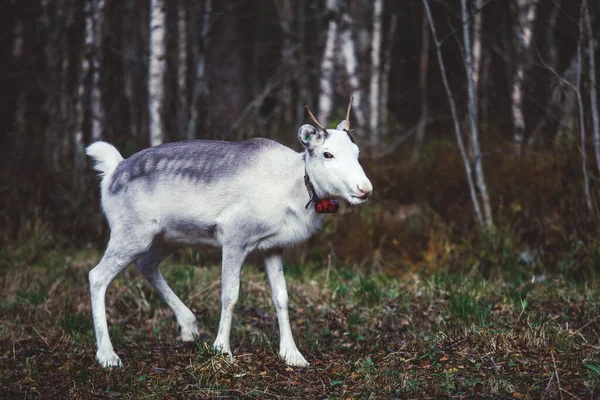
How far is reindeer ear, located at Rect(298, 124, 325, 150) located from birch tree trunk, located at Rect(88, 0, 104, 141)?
505 centimetres

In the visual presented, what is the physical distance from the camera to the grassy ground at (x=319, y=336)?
3.94 metres

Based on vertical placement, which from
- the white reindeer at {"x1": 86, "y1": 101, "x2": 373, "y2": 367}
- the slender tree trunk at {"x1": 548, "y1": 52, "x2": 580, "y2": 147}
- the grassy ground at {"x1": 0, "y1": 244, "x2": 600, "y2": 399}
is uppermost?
the slender tree trunk at {"x1": 548, "y1": 52, "x2": 580, "y2": 147}

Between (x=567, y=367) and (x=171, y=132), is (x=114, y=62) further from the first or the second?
(x=567, y=367)

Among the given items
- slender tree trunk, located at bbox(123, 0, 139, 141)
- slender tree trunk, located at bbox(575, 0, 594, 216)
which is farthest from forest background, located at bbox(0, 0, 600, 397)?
slender tree trunk, located at bbox(123, 0, 139, 141)

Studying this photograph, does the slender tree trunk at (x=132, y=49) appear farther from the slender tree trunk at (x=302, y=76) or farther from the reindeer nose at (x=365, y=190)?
the reindeer nose at (x=365, y=190)

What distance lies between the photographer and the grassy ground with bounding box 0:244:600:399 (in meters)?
3.94

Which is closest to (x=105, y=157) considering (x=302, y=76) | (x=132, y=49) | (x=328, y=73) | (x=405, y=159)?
(x=405, y=159)

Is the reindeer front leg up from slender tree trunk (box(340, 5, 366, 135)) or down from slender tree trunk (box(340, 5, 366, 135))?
down

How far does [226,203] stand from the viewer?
473cm

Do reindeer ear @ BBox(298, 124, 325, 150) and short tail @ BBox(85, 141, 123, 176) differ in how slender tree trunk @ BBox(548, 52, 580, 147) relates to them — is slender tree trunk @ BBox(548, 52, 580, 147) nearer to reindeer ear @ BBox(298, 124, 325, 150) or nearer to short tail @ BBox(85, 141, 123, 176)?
reindeer ear @ BBox(298, 124, 325, 150)

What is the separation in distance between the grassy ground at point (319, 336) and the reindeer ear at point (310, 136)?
4.83 ft

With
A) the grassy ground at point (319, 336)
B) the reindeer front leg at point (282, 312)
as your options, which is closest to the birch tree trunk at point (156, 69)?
the grassy ground at point (319, 336)

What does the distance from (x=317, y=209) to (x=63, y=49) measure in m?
7.25

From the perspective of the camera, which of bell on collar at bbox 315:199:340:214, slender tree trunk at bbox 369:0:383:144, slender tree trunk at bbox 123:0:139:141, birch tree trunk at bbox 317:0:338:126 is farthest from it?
slender tree trunk at bbox 123:0:139:141
